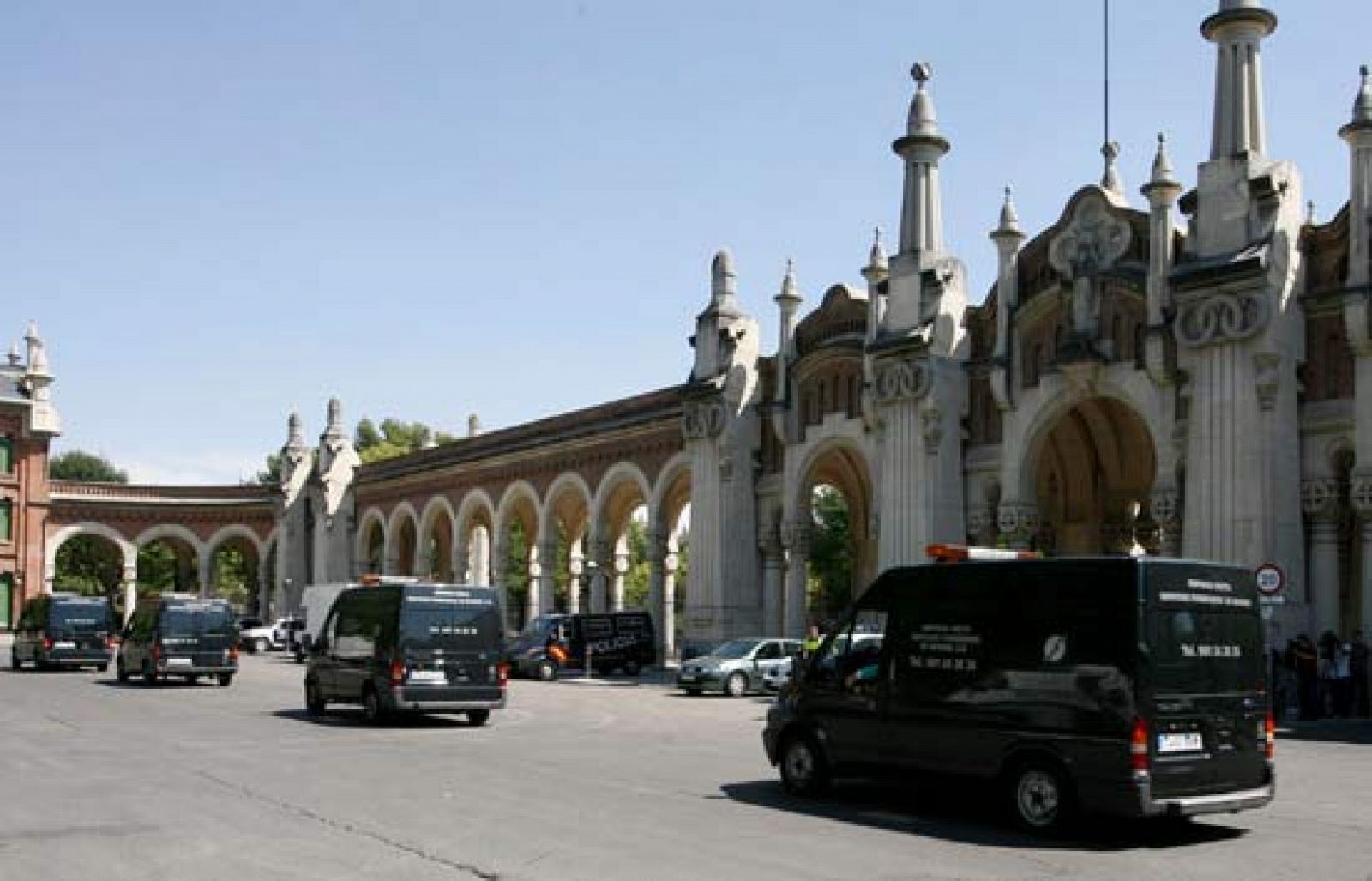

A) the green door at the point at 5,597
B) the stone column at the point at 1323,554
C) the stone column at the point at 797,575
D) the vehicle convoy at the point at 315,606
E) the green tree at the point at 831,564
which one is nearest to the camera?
the stone column at the point at 1323,554

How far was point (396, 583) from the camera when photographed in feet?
72.5

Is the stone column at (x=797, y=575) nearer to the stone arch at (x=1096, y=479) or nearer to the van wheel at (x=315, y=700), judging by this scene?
the stone arch at (x=1096, y=479)

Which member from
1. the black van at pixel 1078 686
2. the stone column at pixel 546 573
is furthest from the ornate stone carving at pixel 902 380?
the black van at pixel 1078 686

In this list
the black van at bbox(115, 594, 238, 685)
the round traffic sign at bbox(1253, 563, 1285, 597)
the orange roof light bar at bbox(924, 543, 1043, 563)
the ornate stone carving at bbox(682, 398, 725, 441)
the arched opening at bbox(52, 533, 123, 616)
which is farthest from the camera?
the arched opening at bbox(52, 533, 123, 616)

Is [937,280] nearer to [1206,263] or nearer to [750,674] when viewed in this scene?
[1206,263]

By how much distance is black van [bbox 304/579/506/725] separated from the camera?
2139 centimetres

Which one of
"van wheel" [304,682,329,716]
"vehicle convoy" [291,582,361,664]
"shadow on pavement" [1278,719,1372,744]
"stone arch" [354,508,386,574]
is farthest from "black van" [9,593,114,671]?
"shadow on pavement" [1278,719,1372,744]

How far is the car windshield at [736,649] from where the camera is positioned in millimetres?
32750

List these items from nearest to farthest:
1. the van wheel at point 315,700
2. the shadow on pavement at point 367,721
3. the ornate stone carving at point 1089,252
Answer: the shadow on pavement at point 367,721 < the van wheel at point 315,700 < the ornate stone carving at point 1089,252

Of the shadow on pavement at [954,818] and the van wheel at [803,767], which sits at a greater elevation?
the van wheel at [803,767]

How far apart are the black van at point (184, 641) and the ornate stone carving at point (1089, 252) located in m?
18.9

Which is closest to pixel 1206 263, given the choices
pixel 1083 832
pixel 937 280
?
pixel 937 280

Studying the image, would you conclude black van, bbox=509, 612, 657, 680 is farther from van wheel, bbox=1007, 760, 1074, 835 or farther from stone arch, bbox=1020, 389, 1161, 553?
van wheel, bbox=1007, 760, 1074, 835

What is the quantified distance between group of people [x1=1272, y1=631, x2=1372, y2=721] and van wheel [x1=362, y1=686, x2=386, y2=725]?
48.5 feet
